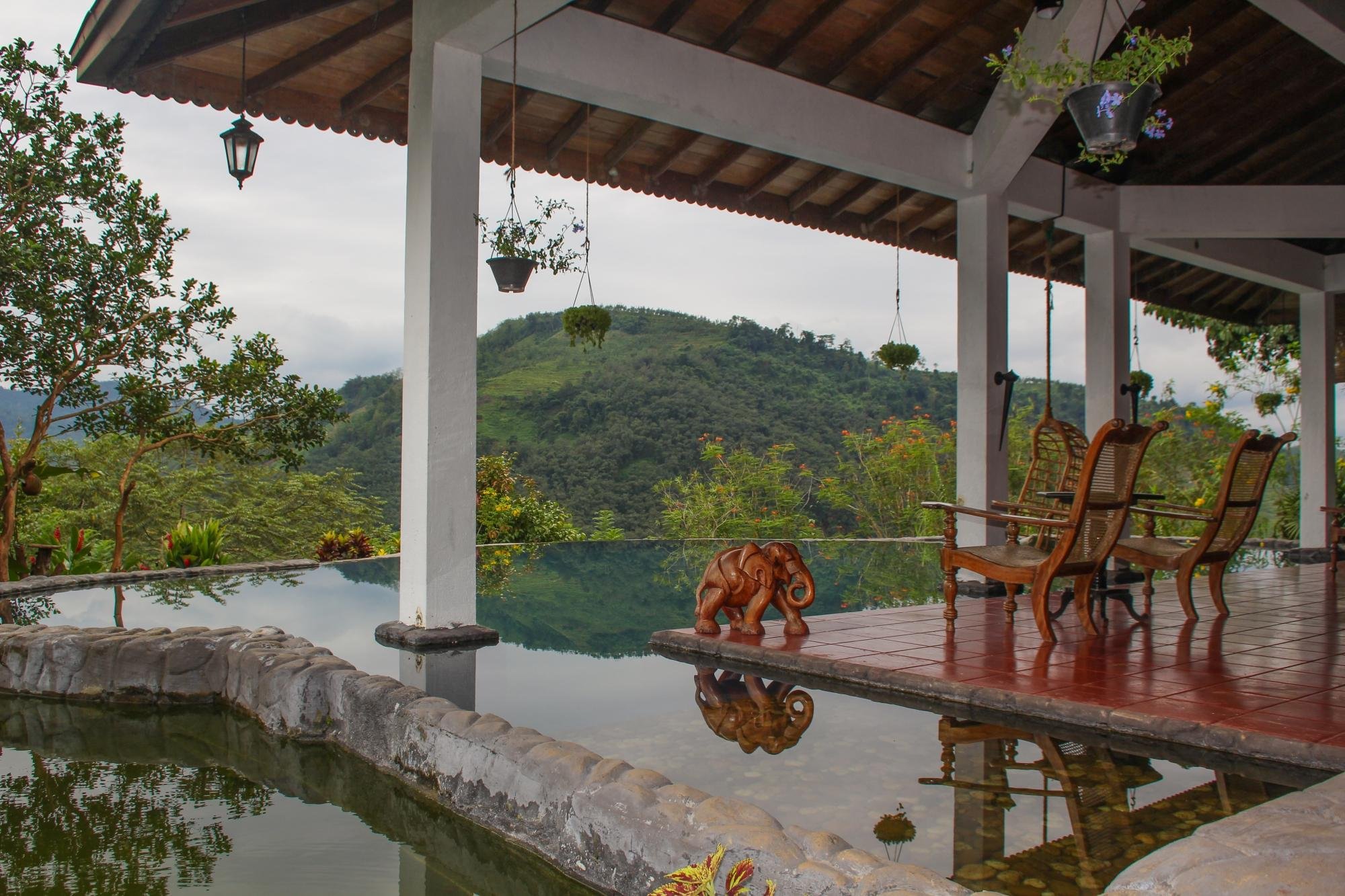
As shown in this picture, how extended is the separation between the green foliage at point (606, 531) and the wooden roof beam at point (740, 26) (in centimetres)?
685

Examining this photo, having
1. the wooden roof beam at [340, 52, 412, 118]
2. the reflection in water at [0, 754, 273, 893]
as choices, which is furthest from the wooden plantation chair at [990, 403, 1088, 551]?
the reflection in water at [0, 754, 273, 893]

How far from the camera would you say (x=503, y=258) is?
17.1 ft

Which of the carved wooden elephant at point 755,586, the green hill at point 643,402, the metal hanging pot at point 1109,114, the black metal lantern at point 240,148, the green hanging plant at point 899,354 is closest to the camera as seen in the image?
the metal hanging pot at point 1109,114

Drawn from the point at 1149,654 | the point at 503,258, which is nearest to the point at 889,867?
the point at 1149,654

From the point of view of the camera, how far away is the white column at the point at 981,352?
7.47m

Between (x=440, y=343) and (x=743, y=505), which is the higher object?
(x=440, y=343)

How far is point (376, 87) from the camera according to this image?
6.04 m

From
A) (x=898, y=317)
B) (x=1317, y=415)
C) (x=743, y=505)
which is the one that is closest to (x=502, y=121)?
(x=898, y=317)

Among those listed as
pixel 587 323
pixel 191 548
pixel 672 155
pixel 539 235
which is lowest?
pixel 191 548

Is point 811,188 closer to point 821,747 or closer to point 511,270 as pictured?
point 511,270

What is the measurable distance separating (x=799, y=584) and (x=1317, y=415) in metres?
9.15

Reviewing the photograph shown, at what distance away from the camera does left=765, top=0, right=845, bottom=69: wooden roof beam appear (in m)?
6.34

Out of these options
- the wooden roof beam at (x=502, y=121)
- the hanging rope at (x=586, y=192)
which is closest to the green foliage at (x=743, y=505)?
the hanging rope at (x=586, y=192)

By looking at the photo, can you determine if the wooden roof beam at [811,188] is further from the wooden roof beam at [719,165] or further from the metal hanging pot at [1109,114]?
the metal hanging pot at [1109,114]
